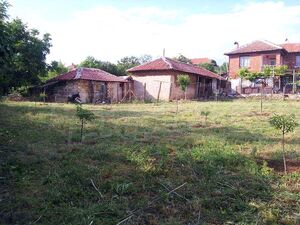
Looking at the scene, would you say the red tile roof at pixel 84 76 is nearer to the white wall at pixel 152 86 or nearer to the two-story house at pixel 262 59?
the white wall at pixel 152 86

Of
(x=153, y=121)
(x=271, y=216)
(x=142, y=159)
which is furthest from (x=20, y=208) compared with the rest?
(x=153, y=121)

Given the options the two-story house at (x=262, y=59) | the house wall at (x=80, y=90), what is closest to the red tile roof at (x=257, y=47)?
the two-story house at (x=262, y=59)

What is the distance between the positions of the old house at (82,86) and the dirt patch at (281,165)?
19889 mm

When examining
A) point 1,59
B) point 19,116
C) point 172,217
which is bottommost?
point 172,217

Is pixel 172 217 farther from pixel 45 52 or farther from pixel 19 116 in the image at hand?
pixel 45 52

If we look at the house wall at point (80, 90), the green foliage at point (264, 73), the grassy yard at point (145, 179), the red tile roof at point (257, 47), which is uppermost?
the red tile roof at point (257, 47)

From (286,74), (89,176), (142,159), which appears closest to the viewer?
(89,176)

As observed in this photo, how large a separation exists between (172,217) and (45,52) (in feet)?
73.1

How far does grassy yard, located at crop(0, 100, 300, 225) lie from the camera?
4.86 m

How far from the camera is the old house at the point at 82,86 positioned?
84.6ft

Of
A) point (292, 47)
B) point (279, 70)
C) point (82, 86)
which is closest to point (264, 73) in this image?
point (279, 70)

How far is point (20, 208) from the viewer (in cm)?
495

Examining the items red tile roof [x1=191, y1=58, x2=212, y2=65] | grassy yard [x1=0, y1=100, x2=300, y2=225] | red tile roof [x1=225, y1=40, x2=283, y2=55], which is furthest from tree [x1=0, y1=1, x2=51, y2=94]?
red tile roof [x1=191, y1=58, x2=212, y2=65]

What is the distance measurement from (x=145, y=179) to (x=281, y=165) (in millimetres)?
2822
